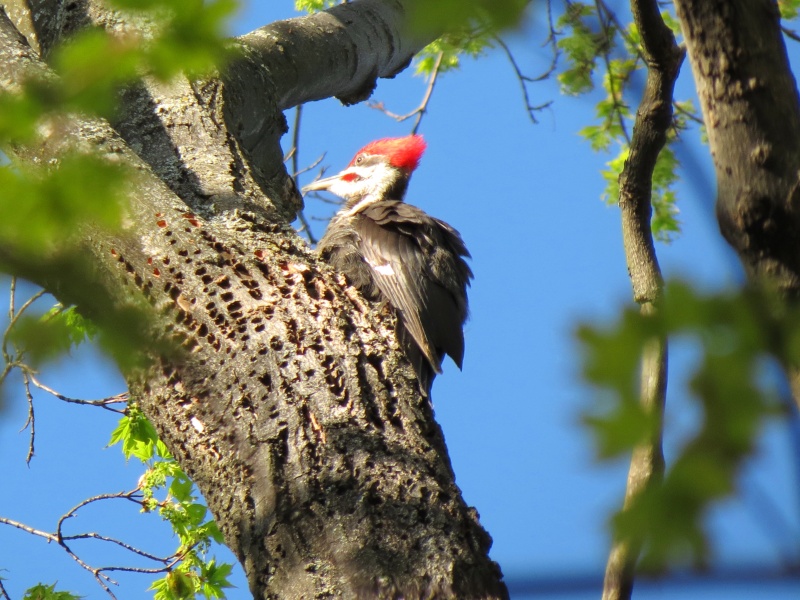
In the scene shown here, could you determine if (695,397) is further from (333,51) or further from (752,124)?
(333,51)

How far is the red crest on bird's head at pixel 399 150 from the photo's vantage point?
5684mm

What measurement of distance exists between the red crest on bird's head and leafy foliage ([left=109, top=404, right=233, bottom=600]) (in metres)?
2.34

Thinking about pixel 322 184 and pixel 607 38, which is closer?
pixel 607 38

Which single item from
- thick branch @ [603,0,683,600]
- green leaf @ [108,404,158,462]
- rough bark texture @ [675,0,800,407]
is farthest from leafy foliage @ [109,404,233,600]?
rough bark texture @ [675,0,800,407]

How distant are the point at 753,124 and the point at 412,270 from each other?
2.75 metres

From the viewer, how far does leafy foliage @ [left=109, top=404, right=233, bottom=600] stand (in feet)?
13.5

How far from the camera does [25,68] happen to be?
97.7 inches

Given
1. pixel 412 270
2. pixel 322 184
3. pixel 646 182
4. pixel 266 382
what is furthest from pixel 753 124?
pixel 322 184

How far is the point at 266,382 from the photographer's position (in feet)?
6.79

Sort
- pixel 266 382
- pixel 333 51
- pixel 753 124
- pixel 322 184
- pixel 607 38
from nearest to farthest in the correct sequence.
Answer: pixel 753 124 < pixel 266 382 < pixel 607 38 < pixel 333 51 < pixel 322 184

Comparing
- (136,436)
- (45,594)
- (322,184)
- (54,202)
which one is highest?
(322,184)

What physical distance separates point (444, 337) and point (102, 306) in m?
2.71

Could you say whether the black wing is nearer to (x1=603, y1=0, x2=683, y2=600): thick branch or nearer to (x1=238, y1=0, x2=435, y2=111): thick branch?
(x1=238, y1=0, x2=435, y2=111): thick branch

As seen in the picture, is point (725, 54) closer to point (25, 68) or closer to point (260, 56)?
point (25, 68)
